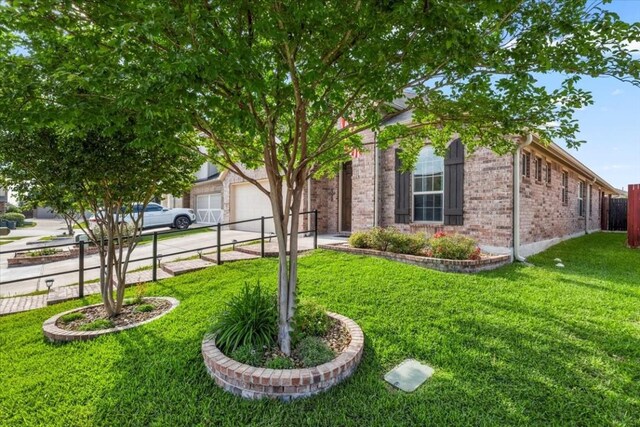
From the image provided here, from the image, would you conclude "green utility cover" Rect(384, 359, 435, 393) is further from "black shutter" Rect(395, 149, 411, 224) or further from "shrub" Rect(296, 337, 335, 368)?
"black shutter" Rect(395, 149, 411, 224)

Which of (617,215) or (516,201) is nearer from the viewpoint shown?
(516,201)

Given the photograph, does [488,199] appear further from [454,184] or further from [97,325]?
[97,325]

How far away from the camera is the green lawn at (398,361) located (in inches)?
92.5

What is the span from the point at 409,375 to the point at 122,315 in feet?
12.3

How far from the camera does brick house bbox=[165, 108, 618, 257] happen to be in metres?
6.95

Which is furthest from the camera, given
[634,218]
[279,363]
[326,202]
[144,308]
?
[326,202]

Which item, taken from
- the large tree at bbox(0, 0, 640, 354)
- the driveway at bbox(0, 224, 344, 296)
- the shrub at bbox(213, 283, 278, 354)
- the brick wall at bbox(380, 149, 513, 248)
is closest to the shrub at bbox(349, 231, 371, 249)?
the brick wall at bbox(380, 149, 513, 248)

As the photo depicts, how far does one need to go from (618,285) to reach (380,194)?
5237mm

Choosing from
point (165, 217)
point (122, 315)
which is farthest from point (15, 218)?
point (122, 315)

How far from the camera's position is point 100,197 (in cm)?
407

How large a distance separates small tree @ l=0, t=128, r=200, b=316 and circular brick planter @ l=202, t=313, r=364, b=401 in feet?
7.08

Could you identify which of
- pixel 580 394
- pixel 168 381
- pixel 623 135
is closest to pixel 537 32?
pixel 580 394

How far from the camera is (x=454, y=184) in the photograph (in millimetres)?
7590

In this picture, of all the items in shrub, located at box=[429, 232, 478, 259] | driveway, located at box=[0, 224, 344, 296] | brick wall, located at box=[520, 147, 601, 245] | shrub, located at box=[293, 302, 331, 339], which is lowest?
driveway, located at box=[0, 224, 344, 296]
